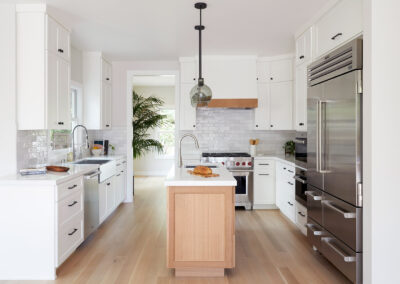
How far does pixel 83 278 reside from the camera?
2771 mm

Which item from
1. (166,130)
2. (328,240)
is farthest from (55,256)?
(166,130)

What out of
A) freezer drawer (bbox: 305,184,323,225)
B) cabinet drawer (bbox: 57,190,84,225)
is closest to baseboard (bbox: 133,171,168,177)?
cabinet drawer (bbox: 57,190,84,225)

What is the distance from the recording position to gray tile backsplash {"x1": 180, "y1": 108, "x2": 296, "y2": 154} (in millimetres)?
5820

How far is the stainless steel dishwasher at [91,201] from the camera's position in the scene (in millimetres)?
3564

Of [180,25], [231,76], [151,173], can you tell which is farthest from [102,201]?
[151,173]

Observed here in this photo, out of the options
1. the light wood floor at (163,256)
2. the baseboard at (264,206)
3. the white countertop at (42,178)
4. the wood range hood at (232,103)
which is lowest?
the light wood floor at (163,256)

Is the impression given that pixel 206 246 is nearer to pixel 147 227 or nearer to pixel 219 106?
pixel 147 227

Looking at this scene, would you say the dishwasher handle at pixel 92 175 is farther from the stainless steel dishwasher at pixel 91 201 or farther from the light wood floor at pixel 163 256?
the light wood floor at pixel 163 256

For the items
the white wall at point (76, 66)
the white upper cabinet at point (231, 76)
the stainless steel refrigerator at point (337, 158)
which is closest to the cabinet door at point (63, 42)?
the white wall at point (76, 66)

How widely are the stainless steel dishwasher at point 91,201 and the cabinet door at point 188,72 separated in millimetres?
2322

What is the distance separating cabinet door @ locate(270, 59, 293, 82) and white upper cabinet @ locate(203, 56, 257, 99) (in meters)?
0.34

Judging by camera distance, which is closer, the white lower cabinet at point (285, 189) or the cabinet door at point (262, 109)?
the white lower cabinet at point (285, 189)

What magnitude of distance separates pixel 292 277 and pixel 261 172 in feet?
8.28

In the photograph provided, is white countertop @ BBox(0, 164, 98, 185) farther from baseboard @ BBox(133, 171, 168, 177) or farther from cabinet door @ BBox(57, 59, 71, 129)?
baseboard @ BBox(133, 171, 168, 177)
